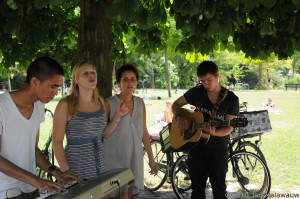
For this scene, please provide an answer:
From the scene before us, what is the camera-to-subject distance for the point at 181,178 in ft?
18.9

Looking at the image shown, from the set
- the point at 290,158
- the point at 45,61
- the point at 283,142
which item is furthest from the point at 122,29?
the point at 283,142

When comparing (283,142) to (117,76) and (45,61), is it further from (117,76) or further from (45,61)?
(45,61)

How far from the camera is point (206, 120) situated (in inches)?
165

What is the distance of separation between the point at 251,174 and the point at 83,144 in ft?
10.7

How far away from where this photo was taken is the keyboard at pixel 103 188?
1.46m

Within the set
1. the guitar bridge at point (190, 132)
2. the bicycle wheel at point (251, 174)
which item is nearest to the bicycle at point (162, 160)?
the guitar bridge at point (190, 132)

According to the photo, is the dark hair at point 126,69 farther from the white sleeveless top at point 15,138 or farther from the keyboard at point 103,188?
the keyboard at point 103,188

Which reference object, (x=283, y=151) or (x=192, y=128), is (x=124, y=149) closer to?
(x=192, y=128)

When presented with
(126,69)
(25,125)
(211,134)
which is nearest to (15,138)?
(25,125)

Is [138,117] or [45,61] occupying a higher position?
[45,61]

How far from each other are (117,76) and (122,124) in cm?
49

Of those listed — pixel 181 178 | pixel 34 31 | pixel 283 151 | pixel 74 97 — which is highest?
pixel 34 31

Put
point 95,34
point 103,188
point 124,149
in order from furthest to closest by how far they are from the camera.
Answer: point 95,34 → point 124,149 → point 103,188

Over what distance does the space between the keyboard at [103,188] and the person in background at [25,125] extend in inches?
17.8
